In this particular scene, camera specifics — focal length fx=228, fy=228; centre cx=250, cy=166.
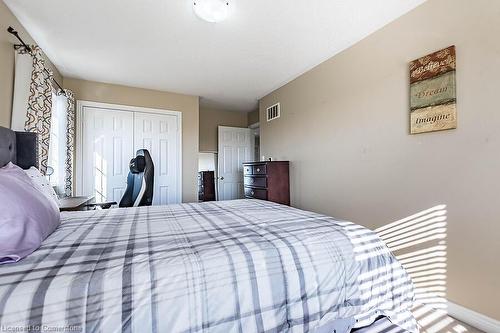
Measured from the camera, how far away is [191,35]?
2.29m

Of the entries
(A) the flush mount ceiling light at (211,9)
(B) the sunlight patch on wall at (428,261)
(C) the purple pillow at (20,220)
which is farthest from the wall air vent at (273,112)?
(C) the purple pillow at (20,220)

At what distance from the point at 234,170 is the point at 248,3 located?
12.1 ft

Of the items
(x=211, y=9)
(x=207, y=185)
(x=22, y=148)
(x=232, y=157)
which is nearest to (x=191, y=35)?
(x=211, y=9)

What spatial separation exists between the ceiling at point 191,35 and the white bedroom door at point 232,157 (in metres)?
1.91

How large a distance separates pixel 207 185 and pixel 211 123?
1436mm

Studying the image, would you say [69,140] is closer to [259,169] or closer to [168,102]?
[168,102]

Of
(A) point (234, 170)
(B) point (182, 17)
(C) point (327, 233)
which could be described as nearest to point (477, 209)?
(C) point (327, 233)

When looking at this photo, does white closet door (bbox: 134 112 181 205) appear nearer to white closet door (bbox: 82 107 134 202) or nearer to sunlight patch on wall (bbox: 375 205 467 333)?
white closet door (bbox: 82 107 134 202)

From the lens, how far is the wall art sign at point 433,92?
1.68 meters

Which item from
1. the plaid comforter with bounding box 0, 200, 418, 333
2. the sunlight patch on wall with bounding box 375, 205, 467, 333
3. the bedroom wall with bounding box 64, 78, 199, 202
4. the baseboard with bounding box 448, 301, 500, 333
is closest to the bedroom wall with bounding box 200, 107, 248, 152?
the bedroom wall with bounding box 64, 78, 199, 202

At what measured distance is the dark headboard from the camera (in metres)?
1.64

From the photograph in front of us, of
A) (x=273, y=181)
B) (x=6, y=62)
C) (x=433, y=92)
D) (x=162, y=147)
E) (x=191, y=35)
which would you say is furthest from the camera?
(x=162, y=147)

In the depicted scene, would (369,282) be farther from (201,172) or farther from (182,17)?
(201,172)

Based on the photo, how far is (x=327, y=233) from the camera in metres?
1.10
